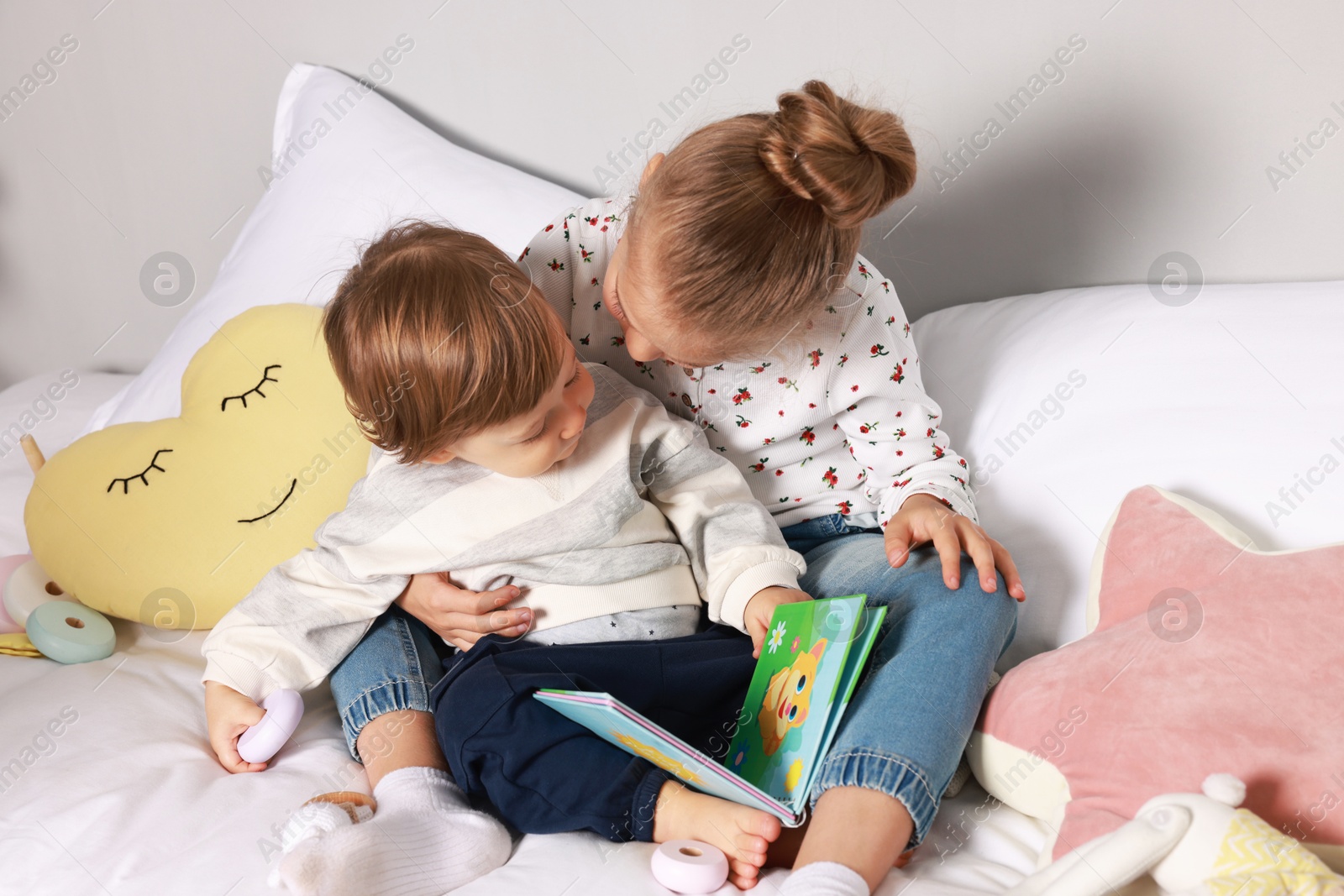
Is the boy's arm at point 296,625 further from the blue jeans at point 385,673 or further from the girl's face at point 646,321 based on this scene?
the girl's face at point 646,321

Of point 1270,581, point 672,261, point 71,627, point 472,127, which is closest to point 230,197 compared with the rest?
point 472,127

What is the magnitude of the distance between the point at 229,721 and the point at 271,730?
0.13 ft

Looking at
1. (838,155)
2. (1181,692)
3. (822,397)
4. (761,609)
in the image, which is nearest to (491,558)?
(761,609)

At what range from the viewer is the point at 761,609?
0.89 m

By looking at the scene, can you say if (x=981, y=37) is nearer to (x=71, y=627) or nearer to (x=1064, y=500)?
(x=1064, y=500)

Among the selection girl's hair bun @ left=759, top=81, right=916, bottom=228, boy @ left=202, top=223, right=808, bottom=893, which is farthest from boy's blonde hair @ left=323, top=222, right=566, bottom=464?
girl's hair bun @ left=759, top=81, right=916, bottom=228

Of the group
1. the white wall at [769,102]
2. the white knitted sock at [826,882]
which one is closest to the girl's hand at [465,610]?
the white knitted sock at [826,882]

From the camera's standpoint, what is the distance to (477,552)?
35.2 inches

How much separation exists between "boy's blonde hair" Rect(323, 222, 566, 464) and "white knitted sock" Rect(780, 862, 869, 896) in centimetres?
41

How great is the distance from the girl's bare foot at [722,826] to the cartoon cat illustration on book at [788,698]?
8cm

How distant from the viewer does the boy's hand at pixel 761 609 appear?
885 millimetres

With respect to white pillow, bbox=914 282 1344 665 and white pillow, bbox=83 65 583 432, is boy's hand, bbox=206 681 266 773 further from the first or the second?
white pillow, bbox=914 282 1344 665

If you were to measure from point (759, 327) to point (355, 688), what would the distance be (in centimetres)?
49

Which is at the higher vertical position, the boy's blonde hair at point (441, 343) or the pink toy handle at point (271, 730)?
the boy's blonde hair at point (441, 343)
